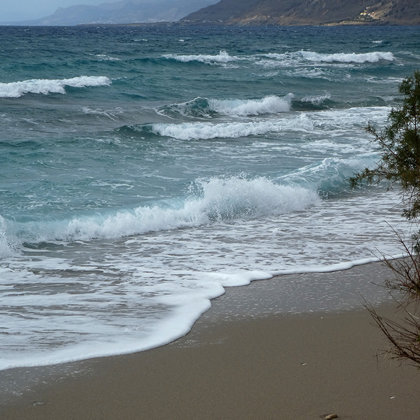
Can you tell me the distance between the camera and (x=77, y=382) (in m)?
4.97

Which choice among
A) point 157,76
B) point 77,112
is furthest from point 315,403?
point 157,76

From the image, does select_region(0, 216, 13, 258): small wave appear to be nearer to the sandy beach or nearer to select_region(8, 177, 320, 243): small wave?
select_region(8, 177, 320, 243): small wave

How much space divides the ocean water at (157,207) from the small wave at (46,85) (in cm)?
13

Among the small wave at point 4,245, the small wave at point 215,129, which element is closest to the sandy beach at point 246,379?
the small wave at point 4,245

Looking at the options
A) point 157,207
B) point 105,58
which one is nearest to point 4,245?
point 157,207

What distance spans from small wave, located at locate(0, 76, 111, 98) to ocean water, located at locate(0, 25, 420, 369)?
13 cm

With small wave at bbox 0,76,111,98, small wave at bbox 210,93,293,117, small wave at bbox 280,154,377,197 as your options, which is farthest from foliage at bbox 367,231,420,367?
small wave at bbox 0,76,111,98

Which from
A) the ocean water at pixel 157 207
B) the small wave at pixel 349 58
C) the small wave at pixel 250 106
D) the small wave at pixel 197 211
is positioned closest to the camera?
the ocean water at pixel 157 207

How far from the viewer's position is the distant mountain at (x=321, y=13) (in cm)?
13662

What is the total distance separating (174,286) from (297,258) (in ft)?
5.72

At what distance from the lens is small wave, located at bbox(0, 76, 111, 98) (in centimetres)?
2485

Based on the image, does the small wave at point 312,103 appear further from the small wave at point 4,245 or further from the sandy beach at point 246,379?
the sandy beach at point 246,379

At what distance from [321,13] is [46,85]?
430ft

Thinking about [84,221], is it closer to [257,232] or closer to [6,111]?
[257,232]
